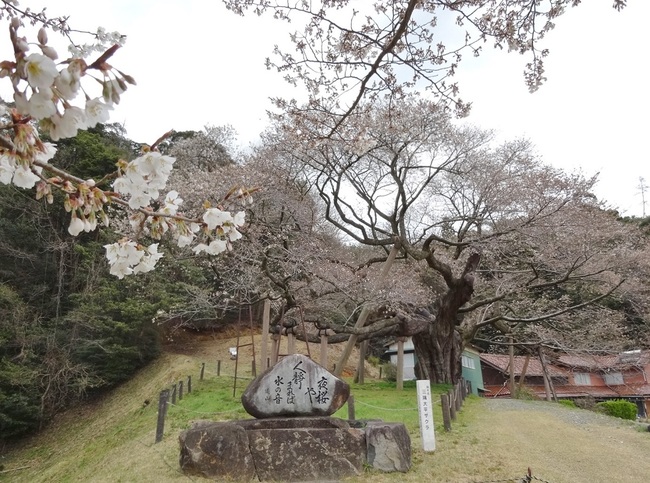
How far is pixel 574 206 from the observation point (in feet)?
37.8

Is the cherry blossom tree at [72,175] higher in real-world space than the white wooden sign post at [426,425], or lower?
higher

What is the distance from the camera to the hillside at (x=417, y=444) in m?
5.92

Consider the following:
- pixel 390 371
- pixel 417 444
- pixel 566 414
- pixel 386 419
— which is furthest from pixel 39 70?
pixel 390 371

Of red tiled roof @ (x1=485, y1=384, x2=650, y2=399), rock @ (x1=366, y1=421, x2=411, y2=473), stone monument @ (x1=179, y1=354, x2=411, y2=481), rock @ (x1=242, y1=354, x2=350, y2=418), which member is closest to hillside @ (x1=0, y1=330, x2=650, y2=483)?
rock @ (x1=366, y1=421, x2=411, y2=473)

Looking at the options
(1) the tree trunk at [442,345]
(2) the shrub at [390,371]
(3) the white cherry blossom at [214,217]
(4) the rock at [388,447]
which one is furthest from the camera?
(2) the shrub at [390,371]

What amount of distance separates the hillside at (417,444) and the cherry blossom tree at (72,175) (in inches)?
183

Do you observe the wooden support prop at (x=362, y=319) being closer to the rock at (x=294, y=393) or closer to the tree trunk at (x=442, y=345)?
the tree trunk at (x=442, y=345)

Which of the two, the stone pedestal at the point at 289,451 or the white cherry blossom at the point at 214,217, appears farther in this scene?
the stone pedestal at the point at 289,451

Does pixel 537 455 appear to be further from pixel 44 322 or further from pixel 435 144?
pixel 44 322

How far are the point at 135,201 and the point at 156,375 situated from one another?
598 inches

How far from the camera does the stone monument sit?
563cm

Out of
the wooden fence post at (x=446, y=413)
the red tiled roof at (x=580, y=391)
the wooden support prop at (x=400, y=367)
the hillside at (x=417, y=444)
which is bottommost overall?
the hillside at (x=417, y=444)

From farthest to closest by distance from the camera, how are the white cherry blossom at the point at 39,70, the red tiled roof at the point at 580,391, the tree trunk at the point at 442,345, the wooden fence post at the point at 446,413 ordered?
the red tiled roof at the point at 580,391 < the tree trunk at the point at 442,345 < the wooden fence post at the point at 446,413 < the white cherry blossom at the point at 39,70

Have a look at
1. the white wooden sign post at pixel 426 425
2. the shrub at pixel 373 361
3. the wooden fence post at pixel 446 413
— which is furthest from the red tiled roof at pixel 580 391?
the white wooden sign post at pixel 426 425
